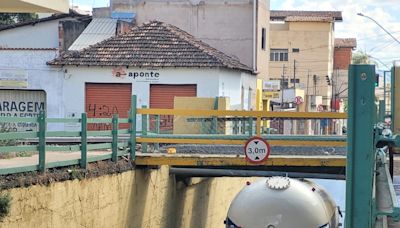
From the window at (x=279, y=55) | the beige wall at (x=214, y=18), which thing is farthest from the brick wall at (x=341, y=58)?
the beige wall at (x=214, y=18)

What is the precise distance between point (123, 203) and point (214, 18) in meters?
26.0

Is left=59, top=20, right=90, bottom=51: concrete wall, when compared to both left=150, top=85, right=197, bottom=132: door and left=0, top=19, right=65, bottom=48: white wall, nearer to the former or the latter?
left=0, top=19, right=65, bottom=48: white wall

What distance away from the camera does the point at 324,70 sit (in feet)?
244

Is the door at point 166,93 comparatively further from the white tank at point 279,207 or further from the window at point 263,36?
the white tank at point 279,207

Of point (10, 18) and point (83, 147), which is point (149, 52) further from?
point (10, 18)

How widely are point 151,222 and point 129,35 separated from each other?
58.3 feet

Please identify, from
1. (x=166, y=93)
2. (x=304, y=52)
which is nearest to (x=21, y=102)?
(x=166, y=93)

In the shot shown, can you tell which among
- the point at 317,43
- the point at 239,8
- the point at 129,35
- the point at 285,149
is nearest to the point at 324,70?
the point at 317,43

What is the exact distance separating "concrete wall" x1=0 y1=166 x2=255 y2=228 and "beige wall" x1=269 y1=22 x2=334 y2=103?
50.5 metres

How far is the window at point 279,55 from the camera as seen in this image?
75.1 metres

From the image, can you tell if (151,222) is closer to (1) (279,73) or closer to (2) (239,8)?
(2) (239,8)

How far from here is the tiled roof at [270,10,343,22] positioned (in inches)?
2940

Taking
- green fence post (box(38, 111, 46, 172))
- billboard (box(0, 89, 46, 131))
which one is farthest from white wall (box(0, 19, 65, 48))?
green fence post (box(38, 111, 46, 172))

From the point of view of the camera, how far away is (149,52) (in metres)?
32.7
